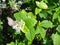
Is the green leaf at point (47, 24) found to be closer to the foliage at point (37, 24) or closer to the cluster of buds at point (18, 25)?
the foliage at point (37, 24)

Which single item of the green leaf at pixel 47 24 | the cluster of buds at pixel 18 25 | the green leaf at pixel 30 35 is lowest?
the green leaf at pixel 30 35

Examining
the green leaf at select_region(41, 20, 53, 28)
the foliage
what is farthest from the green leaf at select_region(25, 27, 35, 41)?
the green leaf at select_region(41, 20, 53, 28)

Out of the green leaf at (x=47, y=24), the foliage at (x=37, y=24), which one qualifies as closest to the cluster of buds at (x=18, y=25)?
the foliage at (x=37, y=24)

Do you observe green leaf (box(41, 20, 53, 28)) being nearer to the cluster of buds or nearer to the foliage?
the foliage

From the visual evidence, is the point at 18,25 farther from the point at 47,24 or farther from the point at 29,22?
the point at 47,24

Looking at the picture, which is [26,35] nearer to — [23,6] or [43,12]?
[43,12]

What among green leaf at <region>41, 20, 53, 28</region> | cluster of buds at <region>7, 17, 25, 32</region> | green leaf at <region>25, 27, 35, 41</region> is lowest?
green leaf at <region>25, 27, 35, 41</region>

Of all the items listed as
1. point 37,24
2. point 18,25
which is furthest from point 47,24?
point 18,25

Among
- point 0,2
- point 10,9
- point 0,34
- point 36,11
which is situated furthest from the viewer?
point 0,2

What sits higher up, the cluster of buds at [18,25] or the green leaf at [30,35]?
the cluster of buds at [18,25]

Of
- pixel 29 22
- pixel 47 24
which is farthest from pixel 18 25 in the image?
pixel 47 24

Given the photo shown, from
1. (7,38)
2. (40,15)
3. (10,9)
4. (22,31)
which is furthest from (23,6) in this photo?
(22,31)
